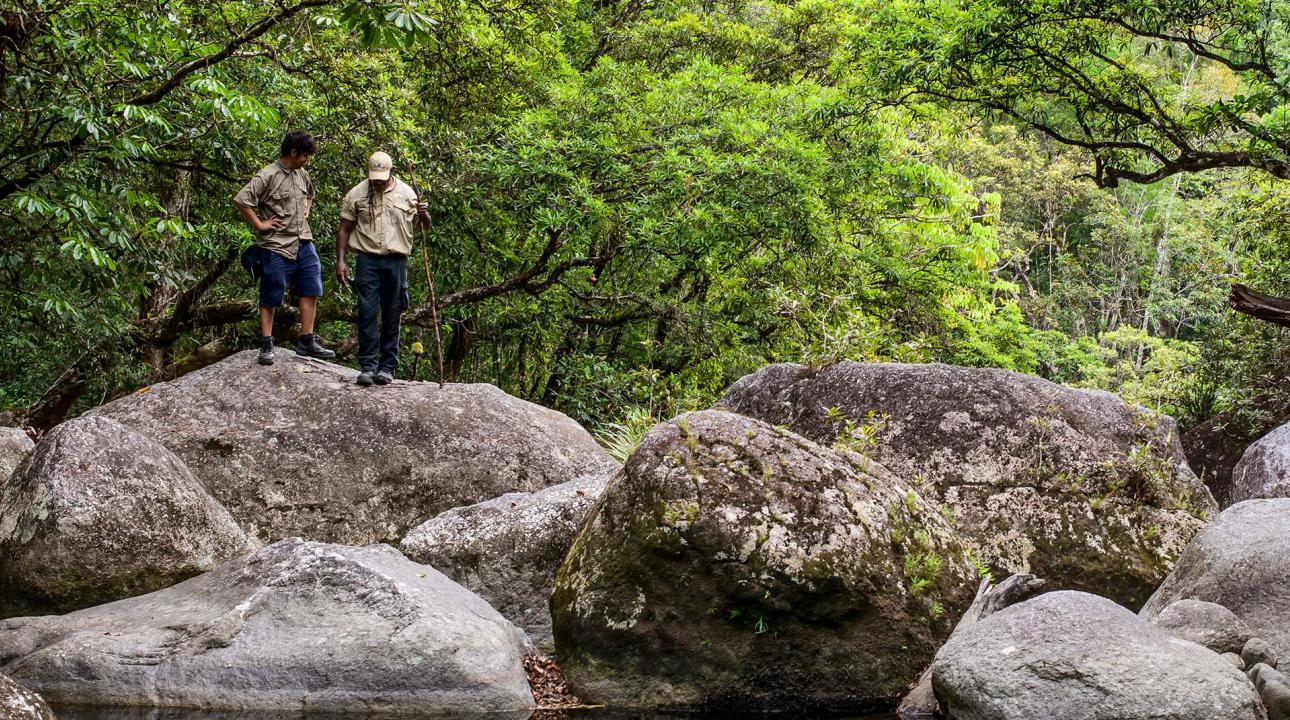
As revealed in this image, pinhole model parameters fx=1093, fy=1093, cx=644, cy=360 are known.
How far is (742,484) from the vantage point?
6.35m

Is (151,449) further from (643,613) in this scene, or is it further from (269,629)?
(643,613)

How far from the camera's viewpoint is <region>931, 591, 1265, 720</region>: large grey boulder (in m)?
4.93

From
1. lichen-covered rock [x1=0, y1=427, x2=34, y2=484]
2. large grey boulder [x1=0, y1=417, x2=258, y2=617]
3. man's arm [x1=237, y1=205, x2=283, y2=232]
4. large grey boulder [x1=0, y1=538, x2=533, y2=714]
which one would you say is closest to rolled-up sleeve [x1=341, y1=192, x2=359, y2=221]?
man's arm [x1=237, y1=205, x2=283, y2=232]

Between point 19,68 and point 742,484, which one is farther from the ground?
point 19,68

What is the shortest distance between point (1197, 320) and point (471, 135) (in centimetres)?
2719

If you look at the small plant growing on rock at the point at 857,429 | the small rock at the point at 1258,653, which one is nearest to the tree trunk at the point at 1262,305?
the small plant growing on rock at the point at 857,429

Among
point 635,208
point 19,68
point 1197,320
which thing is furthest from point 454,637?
point 1197,320

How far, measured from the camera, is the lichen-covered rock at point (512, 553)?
24.5ft

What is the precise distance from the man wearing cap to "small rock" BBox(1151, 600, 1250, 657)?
632 centimetres

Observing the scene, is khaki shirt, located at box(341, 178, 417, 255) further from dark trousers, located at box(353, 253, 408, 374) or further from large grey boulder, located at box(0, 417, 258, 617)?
large grey boulder, located at box(0, 417, 258, 617)

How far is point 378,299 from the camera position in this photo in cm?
949

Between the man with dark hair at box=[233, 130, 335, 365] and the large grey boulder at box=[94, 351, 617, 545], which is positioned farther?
the man with dark hair at box=[233, 130, 335, 365]

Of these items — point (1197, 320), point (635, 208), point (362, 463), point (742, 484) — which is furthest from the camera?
point (1197, 320)

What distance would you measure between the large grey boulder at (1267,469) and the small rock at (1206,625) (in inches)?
244
